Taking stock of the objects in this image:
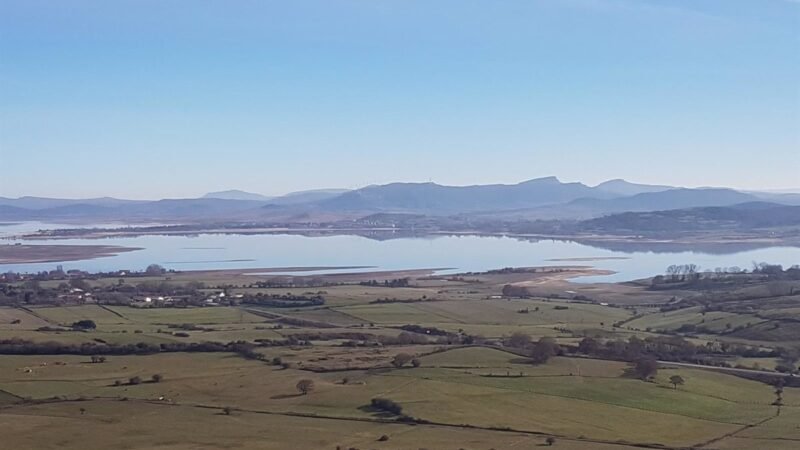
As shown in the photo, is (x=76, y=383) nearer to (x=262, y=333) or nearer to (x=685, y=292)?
(x=262, y=333)

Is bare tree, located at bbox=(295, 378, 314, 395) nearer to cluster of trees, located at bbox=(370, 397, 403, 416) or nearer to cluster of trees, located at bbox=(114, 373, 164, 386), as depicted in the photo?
cluster of trees, located at bbox=(370, 397, 403, 416)

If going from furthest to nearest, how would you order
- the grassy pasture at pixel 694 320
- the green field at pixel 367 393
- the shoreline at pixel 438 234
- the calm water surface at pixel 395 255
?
the shoreline at pixel 438 234, the calm water surface at pixel 395 255, the grassy pasture at pixel 694 320, the green field at pixel 367 393

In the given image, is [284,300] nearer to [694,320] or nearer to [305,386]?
[694,320]

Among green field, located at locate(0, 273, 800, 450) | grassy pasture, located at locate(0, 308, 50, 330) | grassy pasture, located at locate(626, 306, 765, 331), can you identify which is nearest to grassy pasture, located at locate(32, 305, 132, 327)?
green field, located at locate(0, 273, 800, 450)

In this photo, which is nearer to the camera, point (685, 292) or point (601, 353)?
point (601, 353)

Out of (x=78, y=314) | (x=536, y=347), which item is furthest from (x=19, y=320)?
(x=536, y=347)

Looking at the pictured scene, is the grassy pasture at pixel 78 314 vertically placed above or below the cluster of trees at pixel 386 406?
above

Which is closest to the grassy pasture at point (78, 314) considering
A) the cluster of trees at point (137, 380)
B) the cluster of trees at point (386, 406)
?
the cluster of trees at point (137, 380)

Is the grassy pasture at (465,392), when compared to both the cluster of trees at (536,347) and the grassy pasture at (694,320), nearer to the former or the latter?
the cluster of trees at (536,347)

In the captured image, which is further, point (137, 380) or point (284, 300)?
point (284, 300)

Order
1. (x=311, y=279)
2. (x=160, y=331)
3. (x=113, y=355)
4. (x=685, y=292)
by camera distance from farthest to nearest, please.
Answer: (x=311, y=279)
(x=685, y=292)
(x=160, y=331)
(x=113, y=355)

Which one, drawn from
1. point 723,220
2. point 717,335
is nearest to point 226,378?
point 717,335
